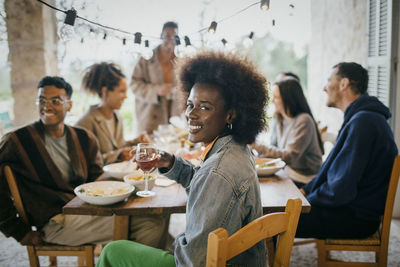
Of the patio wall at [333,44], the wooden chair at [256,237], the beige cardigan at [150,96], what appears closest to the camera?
the wooden chair at [256,237]

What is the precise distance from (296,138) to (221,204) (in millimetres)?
1610

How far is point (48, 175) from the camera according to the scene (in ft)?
6.77

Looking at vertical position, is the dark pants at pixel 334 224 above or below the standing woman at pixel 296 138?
below

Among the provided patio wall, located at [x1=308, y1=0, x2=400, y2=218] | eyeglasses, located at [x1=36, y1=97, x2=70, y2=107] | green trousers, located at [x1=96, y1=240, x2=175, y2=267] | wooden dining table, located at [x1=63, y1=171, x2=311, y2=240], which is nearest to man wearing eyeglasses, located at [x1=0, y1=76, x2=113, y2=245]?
eyeglasses, located at [x1=36, y1=97, x2=70, y2=107]

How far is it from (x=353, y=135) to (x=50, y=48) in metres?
2.78

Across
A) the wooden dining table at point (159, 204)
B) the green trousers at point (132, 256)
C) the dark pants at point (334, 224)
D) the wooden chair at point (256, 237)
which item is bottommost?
the dark pants at point (334, 224)

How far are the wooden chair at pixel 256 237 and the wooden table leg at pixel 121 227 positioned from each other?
889 millimetres

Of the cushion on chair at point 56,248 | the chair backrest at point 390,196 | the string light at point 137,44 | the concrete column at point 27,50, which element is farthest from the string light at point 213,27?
the cushion on chair at point 56,248

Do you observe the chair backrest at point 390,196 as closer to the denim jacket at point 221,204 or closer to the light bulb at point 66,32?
the denim jacket at point 221,204

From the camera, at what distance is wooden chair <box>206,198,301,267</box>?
0.93 meters

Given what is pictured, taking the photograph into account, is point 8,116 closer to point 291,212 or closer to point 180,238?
point 180,238

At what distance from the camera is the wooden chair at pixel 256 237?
93cm

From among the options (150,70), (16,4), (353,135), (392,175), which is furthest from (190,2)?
(392,175)

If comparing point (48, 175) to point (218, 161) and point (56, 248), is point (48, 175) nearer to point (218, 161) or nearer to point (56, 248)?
point (56, 248)
